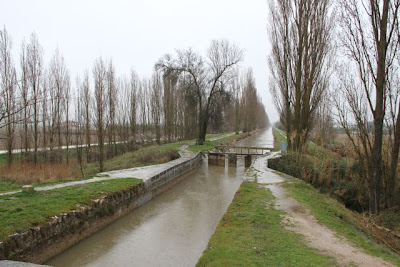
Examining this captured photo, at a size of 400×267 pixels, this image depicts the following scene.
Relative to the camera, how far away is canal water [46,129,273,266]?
606cm

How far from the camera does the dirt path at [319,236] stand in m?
4.40

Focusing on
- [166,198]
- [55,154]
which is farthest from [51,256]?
[55,154]

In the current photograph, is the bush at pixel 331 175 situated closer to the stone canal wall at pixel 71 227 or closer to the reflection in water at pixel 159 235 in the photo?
the reflection in water at pixel 159 235

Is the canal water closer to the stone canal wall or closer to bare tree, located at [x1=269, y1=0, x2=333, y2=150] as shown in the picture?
the stone canal wall

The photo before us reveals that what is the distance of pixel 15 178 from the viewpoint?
34.8ft

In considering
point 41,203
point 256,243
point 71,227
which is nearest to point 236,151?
point 71,227

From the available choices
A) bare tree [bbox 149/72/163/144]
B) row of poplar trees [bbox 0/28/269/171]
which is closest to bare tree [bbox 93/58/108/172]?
row of poplar trees [bbox 0/28/269/171]

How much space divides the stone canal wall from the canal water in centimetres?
19

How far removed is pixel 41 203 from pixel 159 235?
292cm

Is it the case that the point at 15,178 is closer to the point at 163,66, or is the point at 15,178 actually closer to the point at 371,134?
the point at 371,134

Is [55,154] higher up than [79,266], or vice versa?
[55,154]

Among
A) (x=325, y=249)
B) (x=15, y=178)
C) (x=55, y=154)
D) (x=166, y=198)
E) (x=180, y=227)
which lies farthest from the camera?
(x=55, y=154)

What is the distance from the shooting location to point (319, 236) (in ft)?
17.9

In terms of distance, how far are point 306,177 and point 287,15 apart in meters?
8.81
